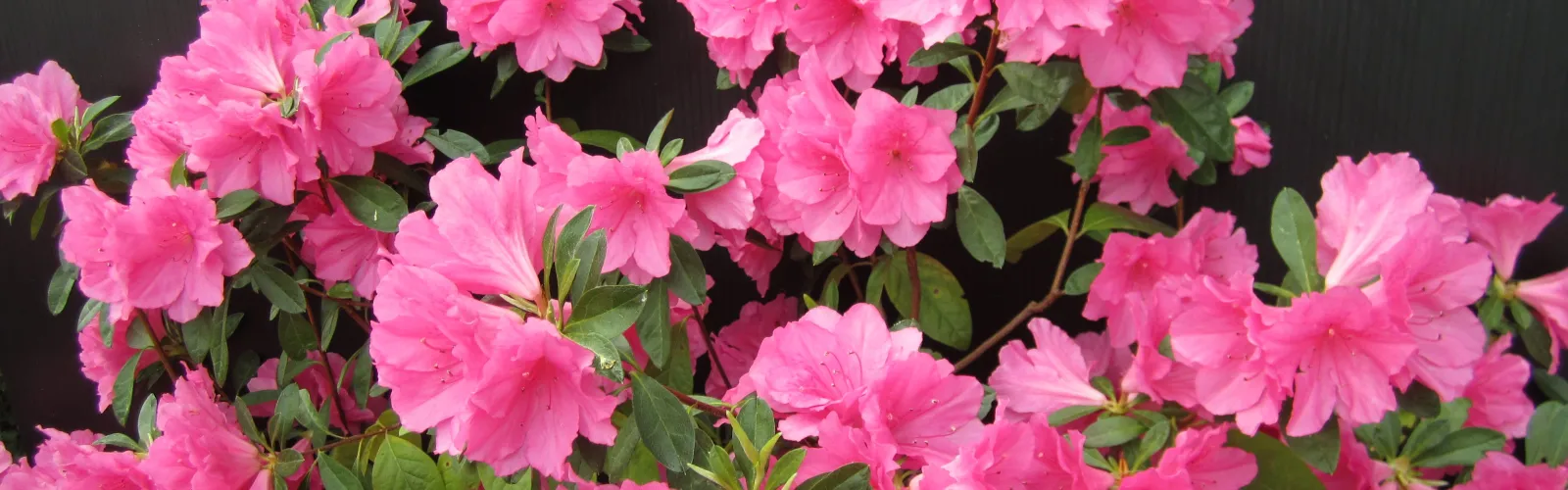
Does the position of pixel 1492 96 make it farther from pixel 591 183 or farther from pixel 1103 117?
pixel 591 183

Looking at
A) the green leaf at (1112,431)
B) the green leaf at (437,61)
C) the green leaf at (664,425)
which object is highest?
the green leaf at (437,61)

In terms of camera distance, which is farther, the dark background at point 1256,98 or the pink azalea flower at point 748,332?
the pink azalea flower at point 748,332

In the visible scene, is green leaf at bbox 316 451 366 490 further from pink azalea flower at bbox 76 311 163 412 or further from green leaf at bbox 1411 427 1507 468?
green leaf at bbox 1411 427 1507 468

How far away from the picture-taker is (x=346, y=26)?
1.15 m

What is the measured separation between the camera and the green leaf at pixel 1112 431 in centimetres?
99

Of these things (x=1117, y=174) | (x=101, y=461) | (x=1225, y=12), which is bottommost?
(x=101, y=461)

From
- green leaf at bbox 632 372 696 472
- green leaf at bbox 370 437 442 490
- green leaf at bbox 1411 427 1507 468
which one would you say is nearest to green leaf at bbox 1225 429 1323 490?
green leaf at bbox 1411 427 1507 468

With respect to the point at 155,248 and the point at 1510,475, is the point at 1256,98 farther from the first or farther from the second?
the point at 155,248

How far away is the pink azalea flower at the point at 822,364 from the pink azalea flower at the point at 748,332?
47cm

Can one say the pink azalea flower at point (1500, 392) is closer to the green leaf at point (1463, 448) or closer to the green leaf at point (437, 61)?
the green leaf at point (1463, 448)

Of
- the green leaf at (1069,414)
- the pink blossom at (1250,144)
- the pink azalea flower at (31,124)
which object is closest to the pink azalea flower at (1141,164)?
the pink blossom at (1250,144)

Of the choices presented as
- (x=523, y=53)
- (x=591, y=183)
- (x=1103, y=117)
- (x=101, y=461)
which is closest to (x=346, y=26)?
(x=523, y=53)

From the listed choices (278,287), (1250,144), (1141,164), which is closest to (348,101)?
(278,287)

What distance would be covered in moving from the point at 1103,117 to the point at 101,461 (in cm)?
128
